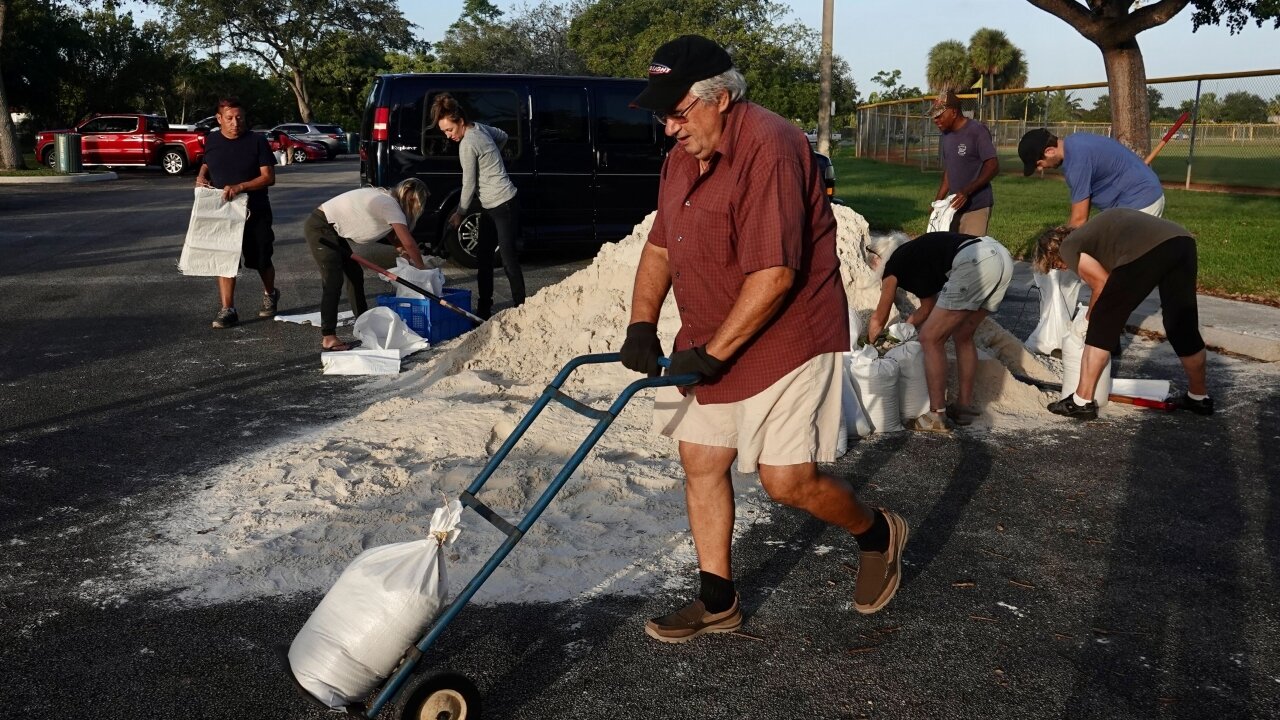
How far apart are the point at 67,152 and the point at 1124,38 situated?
25762 mm

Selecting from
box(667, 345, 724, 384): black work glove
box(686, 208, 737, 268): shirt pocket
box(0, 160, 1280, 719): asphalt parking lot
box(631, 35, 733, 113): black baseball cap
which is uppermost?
box(631, 35, 733, 113): black baseball cap

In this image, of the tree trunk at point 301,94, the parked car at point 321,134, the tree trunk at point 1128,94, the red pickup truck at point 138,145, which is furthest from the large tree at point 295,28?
the tree trunk at point 1128,94

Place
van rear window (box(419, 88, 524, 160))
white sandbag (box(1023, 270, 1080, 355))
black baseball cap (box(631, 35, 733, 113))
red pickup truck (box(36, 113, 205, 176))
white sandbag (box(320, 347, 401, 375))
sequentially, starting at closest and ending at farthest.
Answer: black baseball cap (box(631, 35, 733, 113)) → white sandbag (box(320, 347, 401, 375)) → white sandbag (box(1023, 270, 1080, 355)) → van rear window (box(419, 88, 524, 160)) → red pickup truck (box(36, 113, 205, 176))

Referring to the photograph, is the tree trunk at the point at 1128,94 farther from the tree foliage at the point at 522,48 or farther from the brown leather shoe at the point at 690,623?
the tree foliage at the point at 522,48

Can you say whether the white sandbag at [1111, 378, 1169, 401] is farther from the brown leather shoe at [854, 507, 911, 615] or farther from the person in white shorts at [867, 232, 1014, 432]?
the brown leather shoe at [854, 507, 911, 615]

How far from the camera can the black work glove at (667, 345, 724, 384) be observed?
3.24m

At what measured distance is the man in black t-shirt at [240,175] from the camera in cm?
882

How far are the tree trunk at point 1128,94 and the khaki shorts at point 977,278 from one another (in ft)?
40.2

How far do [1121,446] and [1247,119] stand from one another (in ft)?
65.3

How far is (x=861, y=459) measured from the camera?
5.68 meters

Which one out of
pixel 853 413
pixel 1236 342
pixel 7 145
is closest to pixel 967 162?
pixel 1236 342

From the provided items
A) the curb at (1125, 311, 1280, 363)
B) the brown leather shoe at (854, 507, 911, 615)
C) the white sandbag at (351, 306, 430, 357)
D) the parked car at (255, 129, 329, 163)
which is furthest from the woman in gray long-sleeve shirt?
the parked car at (255, 129, 329, 163)

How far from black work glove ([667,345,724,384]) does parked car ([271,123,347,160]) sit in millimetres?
40582

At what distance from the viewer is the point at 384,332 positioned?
26.1ft
